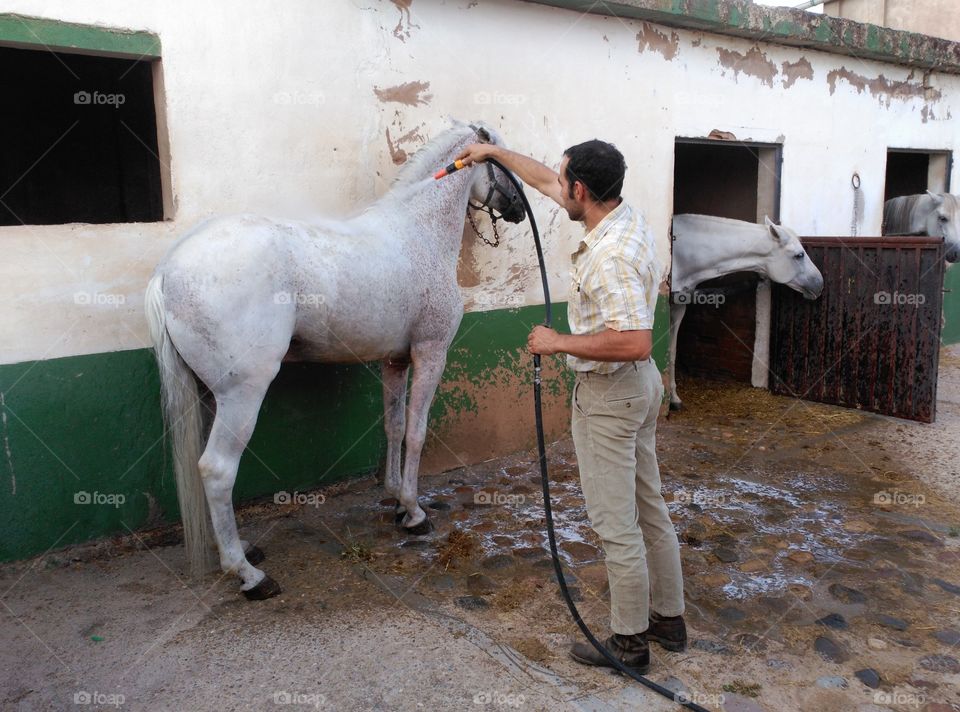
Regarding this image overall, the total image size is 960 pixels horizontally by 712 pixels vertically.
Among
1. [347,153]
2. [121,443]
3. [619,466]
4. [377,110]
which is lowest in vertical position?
[121,443]

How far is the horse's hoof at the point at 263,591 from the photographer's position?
10.4ft

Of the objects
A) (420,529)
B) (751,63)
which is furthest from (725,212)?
(420,529)

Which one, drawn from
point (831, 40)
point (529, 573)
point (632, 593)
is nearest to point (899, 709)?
point (632, 593)

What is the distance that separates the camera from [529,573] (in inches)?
136

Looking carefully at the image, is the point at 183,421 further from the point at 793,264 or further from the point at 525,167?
the point at 793,264

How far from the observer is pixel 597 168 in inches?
96.7

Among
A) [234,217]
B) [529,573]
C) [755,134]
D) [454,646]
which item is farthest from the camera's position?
[755,134]

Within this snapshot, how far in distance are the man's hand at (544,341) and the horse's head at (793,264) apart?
4309mm

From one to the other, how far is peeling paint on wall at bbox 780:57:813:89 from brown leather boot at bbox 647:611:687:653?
208 inches

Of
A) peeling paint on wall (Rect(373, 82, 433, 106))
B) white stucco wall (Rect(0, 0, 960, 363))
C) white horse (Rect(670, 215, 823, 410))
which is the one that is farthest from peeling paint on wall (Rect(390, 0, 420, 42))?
white horse (Rect(670, 215, 823, 410))

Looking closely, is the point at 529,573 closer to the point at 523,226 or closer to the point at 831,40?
the point at 523,226

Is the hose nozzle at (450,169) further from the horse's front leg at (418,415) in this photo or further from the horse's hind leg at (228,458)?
the horse's hind leg at (228,458)

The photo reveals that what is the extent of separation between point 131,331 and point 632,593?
2612 millimetres

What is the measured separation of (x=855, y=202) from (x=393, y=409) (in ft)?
18.3
